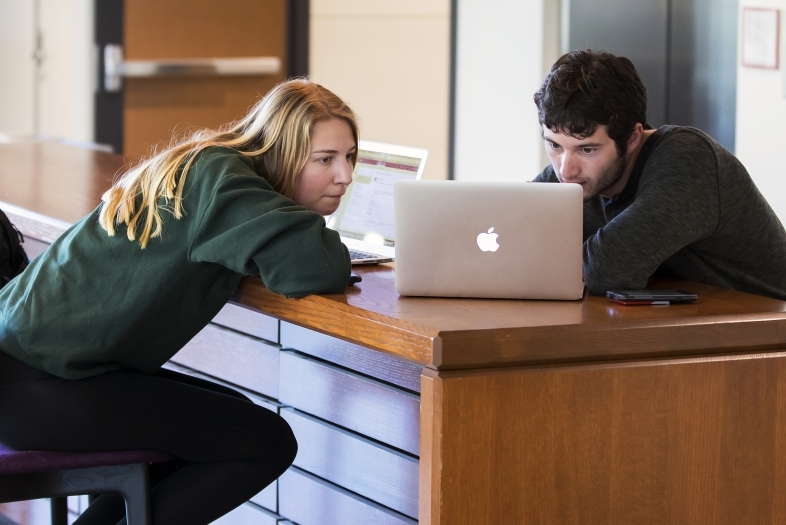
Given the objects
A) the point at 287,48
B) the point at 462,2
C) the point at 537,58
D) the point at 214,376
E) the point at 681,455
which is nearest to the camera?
the point at 681,455

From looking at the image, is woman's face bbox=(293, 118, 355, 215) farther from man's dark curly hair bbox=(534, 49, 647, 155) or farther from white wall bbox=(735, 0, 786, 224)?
white wall bbox=(735, 0, 786, 224)

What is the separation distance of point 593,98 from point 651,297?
0.44 metres

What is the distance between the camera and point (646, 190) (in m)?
1.81

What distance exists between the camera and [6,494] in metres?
1.59

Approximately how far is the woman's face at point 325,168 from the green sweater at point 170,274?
0.15 m

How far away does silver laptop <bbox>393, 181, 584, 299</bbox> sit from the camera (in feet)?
5.21

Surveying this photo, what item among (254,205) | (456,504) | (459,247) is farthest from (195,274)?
(456,504)

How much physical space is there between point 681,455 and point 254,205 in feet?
2.41

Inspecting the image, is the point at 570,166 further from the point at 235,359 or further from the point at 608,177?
the point at 235,359

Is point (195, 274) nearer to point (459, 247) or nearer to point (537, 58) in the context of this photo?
point (459, 247)

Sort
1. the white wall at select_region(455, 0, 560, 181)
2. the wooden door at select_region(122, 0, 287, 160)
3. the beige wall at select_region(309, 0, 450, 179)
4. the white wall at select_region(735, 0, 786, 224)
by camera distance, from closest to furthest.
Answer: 1. the white wall at select_region(735, 0, 786, 224)
2. the white wall at select_region(455, 0, 560, 181)
3. the wooden door at select_region(122, 0, 287, 160)
4. the beige wall at select_region(309, 0, 450, 179)

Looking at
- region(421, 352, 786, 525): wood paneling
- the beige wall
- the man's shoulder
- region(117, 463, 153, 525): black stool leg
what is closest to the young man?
the man's shoulder

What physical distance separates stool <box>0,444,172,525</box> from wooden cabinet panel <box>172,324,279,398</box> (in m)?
0.52

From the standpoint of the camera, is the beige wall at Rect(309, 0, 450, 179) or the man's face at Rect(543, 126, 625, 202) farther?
the beige wall at Rect(309, 0, 450, 179)
